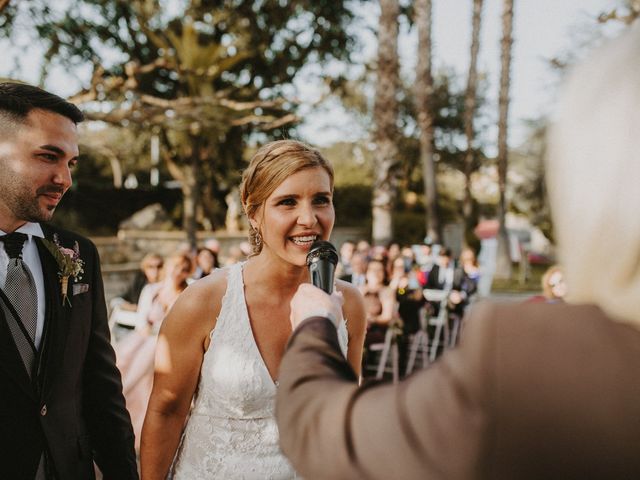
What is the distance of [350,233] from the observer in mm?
26328

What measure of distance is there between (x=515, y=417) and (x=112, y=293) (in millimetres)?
11616

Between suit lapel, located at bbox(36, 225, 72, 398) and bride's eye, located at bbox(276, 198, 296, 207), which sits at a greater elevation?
bride's eye, located at bbox(276, 198, 296, 207)

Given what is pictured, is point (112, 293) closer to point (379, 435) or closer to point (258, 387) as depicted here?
point (258, 387)

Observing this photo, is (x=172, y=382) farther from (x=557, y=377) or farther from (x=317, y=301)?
(x=557, y=377)

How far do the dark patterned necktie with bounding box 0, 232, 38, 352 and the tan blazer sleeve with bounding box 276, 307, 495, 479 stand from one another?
116 centimetres

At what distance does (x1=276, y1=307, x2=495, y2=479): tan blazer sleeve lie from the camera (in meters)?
0.89

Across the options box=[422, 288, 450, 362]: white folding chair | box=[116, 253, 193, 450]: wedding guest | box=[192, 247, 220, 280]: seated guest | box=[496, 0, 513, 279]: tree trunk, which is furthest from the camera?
box=[496, 0, 513, 279]: tree trunk

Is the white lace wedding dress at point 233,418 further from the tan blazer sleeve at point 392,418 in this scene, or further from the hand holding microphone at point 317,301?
the tan blazer sleeve at point 392,418

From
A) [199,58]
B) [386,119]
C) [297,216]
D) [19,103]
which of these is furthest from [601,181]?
[199,58]

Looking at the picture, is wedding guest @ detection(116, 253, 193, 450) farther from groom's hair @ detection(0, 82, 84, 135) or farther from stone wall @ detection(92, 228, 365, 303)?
stone wall @ detection(92, 228, 365, 303)

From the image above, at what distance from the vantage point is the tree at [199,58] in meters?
10.4

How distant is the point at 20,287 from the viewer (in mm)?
1914

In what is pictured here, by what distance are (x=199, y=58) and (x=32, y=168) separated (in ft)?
50.4

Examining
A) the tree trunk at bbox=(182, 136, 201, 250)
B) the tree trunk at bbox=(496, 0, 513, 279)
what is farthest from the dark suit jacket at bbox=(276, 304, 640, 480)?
the tree trunk at bbox=(496, 0, 513, 279)
